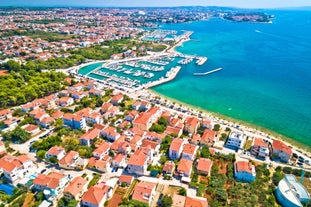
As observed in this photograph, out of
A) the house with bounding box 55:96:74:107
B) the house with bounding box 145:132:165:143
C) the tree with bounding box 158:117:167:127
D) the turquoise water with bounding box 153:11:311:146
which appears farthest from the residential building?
the house with bounding box 55:96:74:107

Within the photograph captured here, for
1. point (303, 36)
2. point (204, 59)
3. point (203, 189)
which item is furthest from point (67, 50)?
point (303, 36)

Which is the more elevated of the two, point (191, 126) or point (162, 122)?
point (191, 126)

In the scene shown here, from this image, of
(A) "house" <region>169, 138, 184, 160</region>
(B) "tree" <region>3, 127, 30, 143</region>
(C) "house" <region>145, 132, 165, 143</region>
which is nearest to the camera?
(A) "house" <region>169, 138, 184, 160</region>

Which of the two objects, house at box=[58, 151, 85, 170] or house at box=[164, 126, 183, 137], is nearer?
house at box=[58, 151, 85, 170]

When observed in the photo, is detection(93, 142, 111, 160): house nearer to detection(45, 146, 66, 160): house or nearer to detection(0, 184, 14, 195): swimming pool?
detection(45, 146, 66, 160): house

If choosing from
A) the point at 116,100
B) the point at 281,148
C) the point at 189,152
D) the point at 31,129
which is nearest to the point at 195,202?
the point at 189,152

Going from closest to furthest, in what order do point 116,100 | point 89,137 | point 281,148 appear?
point 281,148 → point 89,137 → point 116,100

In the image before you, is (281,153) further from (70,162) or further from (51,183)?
(51,183)

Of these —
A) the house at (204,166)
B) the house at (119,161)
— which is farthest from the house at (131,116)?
the house at (204,166)
